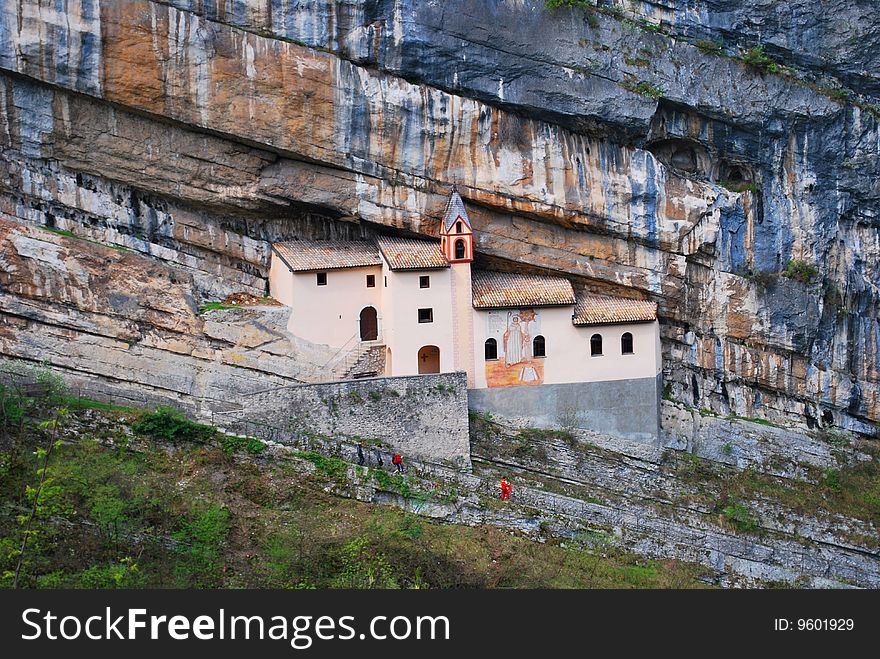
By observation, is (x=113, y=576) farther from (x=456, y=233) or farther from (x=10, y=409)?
(x=456, y=233)

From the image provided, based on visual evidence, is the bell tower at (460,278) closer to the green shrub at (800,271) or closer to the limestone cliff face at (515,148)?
the limestone cliff face at (515,148)

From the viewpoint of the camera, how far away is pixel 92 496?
119ft

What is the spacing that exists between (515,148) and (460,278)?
4311mm

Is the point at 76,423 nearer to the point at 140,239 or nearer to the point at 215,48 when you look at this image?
the point at 140,239

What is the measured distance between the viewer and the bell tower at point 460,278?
43688 mm

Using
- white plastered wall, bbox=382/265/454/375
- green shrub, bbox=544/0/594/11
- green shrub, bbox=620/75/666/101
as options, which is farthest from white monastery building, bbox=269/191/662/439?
green shrub, bbox=544/0/594/11

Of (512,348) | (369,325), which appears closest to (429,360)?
(369,325)

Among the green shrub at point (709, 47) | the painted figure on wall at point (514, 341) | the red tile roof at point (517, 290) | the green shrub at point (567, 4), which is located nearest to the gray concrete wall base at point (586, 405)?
the painted figure on wall at point (514, 341)

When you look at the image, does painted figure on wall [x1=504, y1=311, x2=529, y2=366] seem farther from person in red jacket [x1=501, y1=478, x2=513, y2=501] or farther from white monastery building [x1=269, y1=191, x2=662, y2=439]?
person in red jacket [x1=501, y1=478, x2=513, y2=501]

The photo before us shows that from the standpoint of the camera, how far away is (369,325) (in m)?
44.8

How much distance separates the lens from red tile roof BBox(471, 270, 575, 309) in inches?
1743

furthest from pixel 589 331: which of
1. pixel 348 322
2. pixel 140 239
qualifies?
pixel 140 239

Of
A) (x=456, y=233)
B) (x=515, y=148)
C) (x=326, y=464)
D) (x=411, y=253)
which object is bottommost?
(x=326, y=464)

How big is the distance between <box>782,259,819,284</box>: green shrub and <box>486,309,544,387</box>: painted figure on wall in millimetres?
8595
